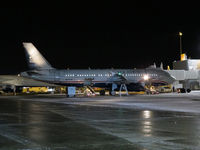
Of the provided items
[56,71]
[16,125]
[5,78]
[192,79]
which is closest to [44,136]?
[16,125]

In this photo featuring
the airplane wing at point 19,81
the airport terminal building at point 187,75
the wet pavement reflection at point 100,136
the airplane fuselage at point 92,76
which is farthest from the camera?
the airplane wing at point 19,81

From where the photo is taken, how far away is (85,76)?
57.4 metres

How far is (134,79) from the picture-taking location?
60000 mm

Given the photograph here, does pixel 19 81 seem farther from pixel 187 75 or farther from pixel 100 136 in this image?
pixel 100 136

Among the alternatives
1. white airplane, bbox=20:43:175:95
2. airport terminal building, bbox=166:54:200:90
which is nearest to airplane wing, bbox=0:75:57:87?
white airplane, bbox=20:43:175:95

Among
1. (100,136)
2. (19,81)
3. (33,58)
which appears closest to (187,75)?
(33,58)

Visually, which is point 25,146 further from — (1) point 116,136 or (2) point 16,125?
(2) point 16,125

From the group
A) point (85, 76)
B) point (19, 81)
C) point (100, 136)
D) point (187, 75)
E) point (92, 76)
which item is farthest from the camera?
point (19, 81)

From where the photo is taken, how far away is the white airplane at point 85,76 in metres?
56.5

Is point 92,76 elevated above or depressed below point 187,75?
below

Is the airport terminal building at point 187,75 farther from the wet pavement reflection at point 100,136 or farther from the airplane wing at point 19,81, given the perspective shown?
the wet pavement reflection at point 100,136

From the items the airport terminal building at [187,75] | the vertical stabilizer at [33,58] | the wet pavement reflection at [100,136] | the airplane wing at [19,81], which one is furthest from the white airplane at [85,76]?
the wet pavement reflection at [100,136]

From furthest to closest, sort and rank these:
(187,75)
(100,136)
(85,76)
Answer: (187,75), (85,76), (100,136)

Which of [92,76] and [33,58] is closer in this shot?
[33,58]
